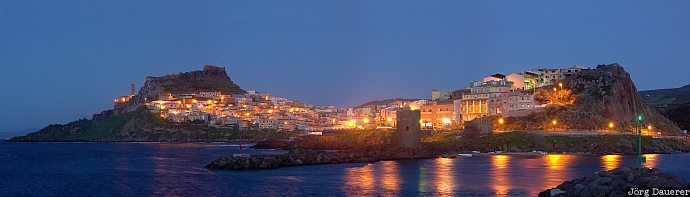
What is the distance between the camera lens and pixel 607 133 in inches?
2717

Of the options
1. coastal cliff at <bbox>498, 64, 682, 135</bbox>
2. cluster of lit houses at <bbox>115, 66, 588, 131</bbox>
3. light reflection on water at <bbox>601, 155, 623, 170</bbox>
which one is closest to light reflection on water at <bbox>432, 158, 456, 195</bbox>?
light reflection on water at <bbox>601, 155, 623, 170</bbox>

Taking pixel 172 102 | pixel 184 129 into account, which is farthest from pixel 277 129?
pixel 172 102

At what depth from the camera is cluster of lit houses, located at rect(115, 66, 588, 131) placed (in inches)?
3408

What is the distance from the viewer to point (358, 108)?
152500 millimetres

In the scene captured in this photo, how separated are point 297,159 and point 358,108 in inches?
3976

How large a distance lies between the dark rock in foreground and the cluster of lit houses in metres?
26.3

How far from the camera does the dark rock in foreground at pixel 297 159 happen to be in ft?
156

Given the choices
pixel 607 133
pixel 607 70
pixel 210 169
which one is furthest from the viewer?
pixel 607 70

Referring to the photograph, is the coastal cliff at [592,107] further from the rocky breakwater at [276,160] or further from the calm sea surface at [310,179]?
the rocky breakwater at [276,160]

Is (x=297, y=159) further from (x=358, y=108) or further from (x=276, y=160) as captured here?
(x=358, y=108)

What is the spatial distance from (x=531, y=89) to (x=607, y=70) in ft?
33.0

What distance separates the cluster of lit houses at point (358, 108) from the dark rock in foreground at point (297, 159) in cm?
2631

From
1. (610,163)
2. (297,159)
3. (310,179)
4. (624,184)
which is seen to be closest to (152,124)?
(297,159)

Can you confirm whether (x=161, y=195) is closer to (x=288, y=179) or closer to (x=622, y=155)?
(x=288, y=179)
